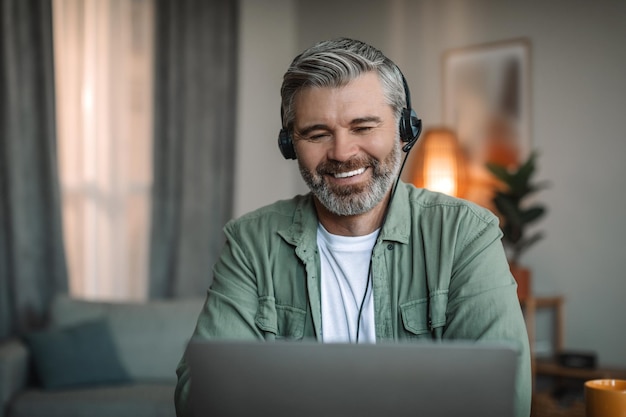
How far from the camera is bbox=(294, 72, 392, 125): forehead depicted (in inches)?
51.1

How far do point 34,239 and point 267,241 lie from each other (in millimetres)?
2377

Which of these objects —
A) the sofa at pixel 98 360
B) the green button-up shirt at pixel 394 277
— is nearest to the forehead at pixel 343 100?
the green button-up shirt at pixel 394 277

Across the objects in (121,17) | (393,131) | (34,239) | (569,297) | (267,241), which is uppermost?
(121,17)

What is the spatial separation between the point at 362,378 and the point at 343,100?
66cm

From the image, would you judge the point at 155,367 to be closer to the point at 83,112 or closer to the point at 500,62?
the point at 83,112

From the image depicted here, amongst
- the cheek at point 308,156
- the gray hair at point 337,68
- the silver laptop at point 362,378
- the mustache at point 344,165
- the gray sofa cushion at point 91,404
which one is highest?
the gray hair at point 337,68

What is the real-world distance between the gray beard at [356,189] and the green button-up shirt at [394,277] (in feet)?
0.17

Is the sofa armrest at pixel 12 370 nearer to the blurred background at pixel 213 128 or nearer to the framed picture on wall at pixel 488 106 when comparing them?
the blurred background at pixel 213 128

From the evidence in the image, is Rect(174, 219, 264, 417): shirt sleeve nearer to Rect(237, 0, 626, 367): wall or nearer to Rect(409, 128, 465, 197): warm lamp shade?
Rect(409, 128, 465, 197): warm lamp shade

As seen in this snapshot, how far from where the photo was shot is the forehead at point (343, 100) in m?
1.30

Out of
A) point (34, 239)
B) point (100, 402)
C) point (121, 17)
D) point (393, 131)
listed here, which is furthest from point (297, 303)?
point (121, 17)

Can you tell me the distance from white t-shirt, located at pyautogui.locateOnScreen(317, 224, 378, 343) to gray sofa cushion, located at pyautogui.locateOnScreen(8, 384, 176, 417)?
1594mm

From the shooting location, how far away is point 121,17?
3988mm

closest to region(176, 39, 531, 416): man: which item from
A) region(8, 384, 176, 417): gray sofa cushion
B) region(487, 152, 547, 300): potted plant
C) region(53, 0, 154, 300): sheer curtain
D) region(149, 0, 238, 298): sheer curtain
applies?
region(8, 384, 176, 417): gray sofa cushion
